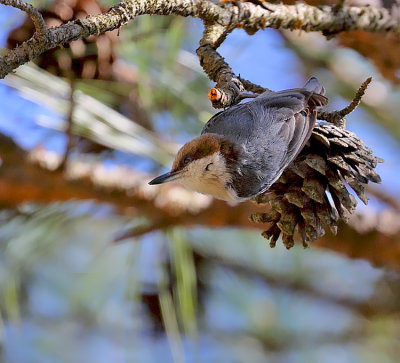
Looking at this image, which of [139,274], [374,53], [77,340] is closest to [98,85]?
[139,274]

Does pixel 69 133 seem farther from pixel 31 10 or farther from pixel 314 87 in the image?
pixel 31 10

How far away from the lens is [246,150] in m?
0.73

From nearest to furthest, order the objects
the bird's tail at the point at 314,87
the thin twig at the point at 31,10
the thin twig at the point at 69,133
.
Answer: the thin twig at the point at 31,10 → the bird's tail at the point at 314,87 → the thin twig at the point at 69,133

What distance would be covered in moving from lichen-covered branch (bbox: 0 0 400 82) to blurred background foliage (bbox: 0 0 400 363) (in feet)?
0.44

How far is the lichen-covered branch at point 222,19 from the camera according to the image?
45cm

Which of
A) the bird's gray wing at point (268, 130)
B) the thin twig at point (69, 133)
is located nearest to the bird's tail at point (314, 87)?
the bird's gray wing at point (268, 130)

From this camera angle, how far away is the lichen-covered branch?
1.48 feet

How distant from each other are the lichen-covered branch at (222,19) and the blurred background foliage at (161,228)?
0.14 metres

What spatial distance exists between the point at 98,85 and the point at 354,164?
0.57 meters

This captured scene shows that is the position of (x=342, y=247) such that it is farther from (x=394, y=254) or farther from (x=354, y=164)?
(x=354, y=164)

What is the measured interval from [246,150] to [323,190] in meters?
0.11

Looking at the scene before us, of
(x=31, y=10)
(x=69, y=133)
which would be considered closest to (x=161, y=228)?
(x=69, y=133)

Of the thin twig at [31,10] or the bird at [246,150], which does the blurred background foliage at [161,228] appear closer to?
the bird at [246,150]

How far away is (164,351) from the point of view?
197 centimetres
